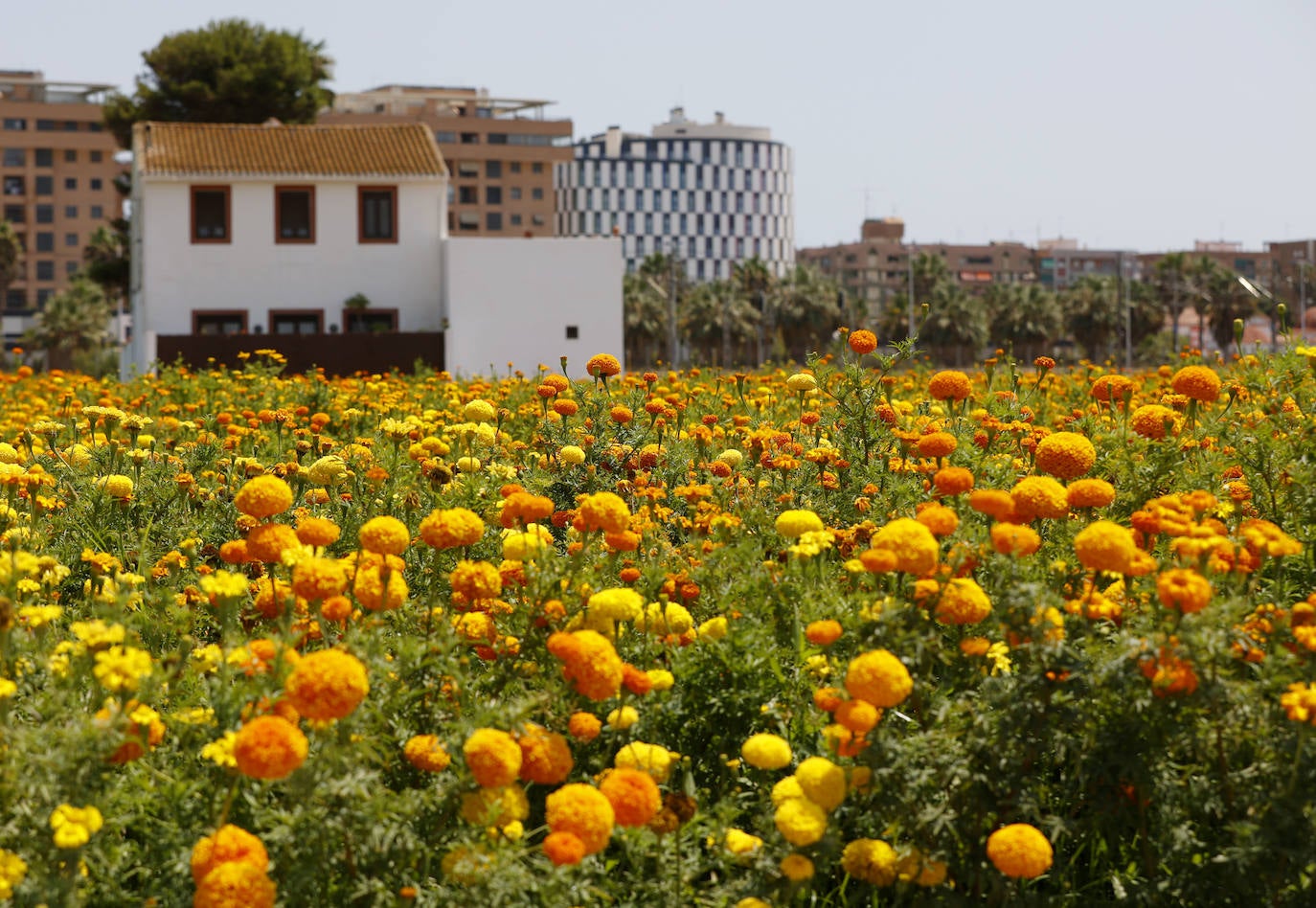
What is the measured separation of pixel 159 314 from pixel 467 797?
31121 mm

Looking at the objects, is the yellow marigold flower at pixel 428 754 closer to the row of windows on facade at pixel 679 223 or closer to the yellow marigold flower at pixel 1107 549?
the yellow marigold flower at pixel 1107 549

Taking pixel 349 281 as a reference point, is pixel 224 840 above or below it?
below

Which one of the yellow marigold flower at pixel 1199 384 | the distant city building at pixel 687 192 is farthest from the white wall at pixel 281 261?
the distant city building at pixel 687 192

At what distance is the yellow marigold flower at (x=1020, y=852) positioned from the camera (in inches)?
113

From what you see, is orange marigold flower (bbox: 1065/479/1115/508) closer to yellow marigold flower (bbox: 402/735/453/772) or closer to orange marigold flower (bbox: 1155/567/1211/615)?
orange marigold flower (bbox: 1155/567/1211/615)

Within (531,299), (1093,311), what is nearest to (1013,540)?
(531,299)

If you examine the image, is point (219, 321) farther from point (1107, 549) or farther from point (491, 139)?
point (491, 139)

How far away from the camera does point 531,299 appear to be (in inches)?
1307

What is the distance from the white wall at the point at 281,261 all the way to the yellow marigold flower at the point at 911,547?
101 feet

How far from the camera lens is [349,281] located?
32.9 metres

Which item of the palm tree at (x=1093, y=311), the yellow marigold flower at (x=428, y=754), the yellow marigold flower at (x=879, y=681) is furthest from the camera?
the palm tree at (x=1093, y=311)

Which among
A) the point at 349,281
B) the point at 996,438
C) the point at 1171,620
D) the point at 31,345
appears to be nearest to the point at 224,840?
the point at 1171,620

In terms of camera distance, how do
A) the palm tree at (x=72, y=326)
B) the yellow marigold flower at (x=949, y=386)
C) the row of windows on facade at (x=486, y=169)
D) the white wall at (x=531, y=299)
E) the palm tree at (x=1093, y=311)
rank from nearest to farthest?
the yellow marigold flower at (x=949, y=386)
the white wall at (x=531, y=299)
the palm tree at (x=72, y=326)
the palm tree at (x=1093, y=311)
the row of windows on facade at (x=486, y=169)

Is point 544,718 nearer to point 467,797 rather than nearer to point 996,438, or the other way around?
point 467,797
